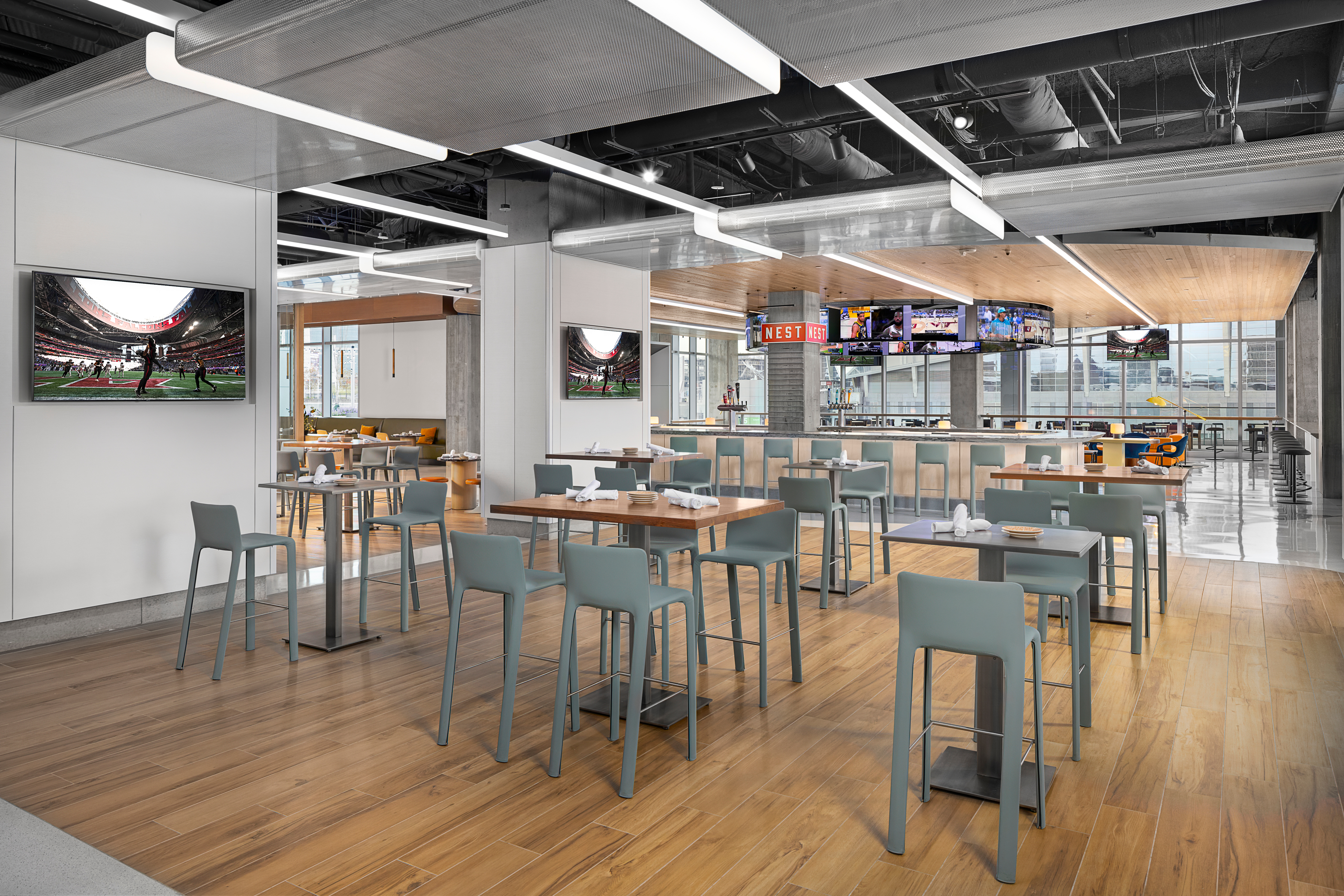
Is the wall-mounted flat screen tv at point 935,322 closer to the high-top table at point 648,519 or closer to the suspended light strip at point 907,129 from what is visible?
the suspended light strip at point 907,129

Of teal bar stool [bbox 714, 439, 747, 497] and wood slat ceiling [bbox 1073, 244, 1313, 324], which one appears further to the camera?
teal bar stool [bbox 714, 439, 747, 497]

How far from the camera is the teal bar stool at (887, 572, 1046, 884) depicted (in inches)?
96.5

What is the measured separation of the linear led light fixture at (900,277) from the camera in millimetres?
9352

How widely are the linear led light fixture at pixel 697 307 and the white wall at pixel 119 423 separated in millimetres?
7505

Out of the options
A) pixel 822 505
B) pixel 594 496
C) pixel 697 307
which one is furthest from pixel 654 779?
pixel 697 307

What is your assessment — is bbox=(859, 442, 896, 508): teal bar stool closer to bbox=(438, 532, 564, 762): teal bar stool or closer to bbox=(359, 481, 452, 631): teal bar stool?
bbox=(359, 481, 452, 631): teal bar stool

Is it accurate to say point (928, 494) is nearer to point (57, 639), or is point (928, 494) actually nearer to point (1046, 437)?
point (1046, 437)

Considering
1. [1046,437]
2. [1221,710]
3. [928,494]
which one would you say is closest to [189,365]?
[1221,710]

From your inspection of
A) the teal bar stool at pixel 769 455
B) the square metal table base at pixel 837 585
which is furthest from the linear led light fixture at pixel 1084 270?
the square metal table base at pixel 837 585

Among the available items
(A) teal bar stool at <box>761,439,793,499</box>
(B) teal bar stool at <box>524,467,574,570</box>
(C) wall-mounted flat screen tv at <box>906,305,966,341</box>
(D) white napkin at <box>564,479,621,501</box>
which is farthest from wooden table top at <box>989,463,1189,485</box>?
(C) wall-mounted flat screen tv at <box>906,305,966,341</box>

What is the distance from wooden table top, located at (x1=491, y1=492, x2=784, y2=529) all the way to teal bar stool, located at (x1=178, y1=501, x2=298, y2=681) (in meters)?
1.21

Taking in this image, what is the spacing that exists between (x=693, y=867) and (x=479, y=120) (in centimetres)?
371

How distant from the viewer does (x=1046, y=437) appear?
1033 cm

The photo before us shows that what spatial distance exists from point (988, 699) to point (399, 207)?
6.94 meters
